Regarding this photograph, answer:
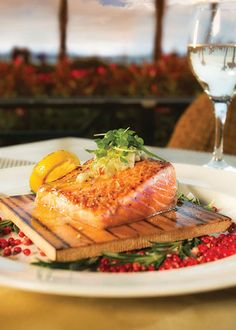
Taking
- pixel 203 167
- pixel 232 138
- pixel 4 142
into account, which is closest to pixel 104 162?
pixel 203 167

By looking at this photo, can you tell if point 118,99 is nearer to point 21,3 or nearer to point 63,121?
point 63,121

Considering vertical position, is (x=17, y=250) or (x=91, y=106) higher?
(x=17, y=250)

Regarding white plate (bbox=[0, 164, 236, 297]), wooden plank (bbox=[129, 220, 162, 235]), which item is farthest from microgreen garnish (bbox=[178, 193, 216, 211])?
white plate (bbox=[0, 164, 236, 297])

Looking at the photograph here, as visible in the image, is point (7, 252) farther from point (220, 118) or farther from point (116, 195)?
point (220, 118)

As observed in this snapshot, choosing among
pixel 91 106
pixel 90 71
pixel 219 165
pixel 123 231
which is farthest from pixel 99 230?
pixel 90 71

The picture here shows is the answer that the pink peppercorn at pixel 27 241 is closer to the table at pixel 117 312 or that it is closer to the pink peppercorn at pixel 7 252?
the pink peppercorn at pixel 7 252

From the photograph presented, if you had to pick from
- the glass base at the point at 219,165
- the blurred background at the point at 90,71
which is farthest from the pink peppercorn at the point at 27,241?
the blurred background at the point at 90,71
